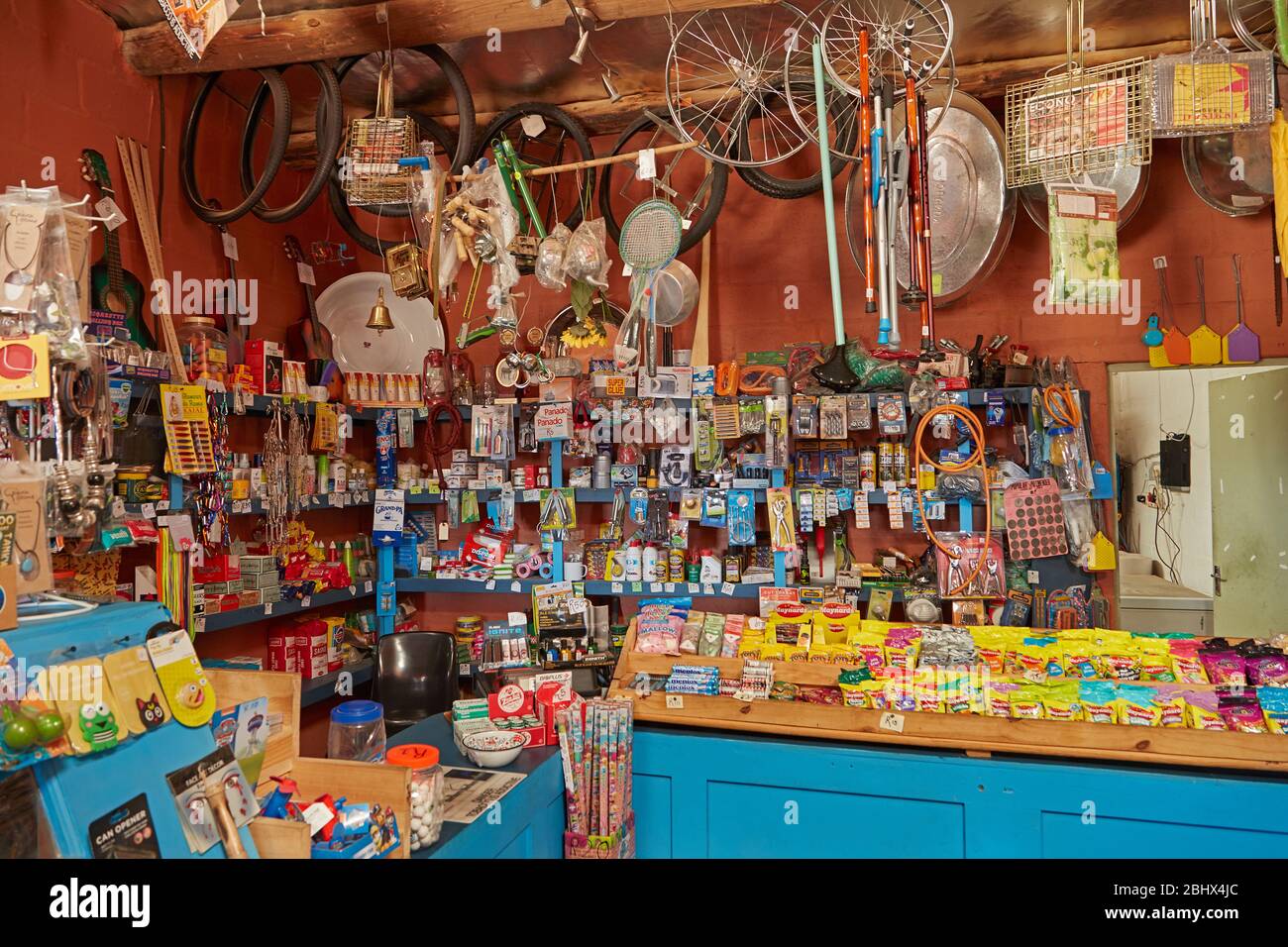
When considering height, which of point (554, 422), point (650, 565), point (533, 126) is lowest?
point (650, 565)

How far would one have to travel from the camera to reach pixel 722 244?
16.3 feet

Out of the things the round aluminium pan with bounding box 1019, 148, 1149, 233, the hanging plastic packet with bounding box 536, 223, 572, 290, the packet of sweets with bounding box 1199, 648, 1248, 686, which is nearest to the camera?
the packet of sweets with bounding box 1199, 648, 1248, 686

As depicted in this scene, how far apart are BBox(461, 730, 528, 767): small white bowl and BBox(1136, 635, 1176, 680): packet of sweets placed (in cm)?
206

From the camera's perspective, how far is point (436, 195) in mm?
3523

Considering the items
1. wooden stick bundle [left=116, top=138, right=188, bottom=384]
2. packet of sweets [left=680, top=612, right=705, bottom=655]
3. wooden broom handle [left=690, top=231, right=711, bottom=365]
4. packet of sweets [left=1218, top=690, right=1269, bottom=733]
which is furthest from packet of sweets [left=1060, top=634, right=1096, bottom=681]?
wooden stick bundle [left=116, top=138, right=188, bottom=384]

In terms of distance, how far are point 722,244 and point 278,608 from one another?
3050mm

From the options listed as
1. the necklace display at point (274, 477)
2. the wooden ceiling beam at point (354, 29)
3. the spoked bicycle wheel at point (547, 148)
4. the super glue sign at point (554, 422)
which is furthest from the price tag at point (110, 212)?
the super glue sign at point (554, 422)

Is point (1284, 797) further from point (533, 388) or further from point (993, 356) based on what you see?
point (533, 388)

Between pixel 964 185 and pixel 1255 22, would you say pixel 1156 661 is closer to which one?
pixel 964 185

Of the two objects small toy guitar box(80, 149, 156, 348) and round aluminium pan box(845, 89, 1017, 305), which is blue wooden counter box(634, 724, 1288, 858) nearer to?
round aluminium pan box(845, 89, 1017, 305)

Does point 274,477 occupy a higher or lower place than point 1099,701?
higher

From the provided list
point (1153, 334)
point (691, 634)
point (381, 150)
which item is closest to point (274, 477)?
point (381, 150)

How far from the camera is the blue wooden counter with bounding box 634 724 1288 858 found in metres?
2.57

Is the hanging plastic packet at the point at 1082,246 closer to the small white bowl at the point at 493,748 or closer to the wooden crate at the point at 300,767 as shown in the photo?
the small white bowl at the point at 493,748
